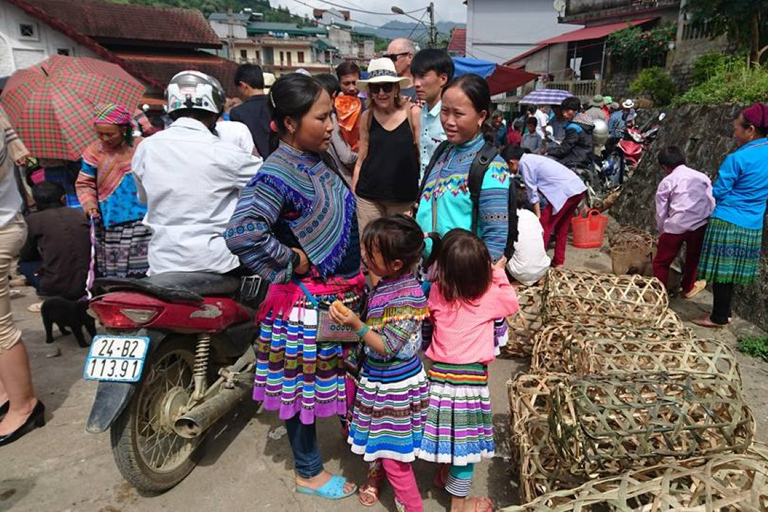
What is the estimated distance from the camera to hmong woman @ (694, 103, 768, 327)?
3902 mm

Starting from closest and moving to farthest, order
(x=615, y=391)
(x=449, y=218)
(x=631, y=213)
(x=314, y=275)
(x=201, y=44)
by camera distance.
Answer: (x=615, y=391) < (x=314, y=275) < (x=449, y=218) < (x=631, y=213) < (x=201, y=44)

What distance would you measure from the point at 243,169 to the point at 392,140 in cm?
124

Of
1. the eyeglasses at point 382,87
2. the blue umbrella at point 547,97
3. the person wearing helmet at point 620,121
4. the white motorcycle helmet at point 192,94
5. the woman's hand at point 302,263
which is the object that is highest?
the blue umbrella at point 547,97

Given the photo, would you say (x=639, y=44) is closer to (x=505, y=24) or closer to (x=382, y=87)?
(x=382, y=87)

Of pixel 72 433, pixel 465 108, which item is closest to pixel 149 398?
pixel 72 433

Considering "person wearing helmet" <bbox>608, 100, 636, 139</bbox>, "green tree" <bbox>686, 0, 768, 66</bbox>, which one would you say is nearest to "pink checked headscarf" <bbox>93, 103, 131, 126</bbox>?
"green tree" <bbox>686, 0, 768, 66</bbox>

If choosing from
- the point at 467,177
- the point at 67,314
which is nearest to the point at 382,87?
the point at 467,177

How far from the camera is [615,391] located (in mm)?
1897

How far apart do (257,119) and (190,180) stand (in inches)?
76.9

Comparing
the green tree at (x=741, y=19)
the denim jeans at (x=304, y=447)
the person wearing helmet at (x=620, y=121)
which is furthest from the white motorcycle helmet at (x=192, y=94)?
the person wearing helmet at (x=620, y=121)

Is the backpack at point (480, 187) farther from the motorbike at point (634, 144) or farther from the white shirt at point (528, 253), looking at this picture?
the motorbike at point (634, 144)

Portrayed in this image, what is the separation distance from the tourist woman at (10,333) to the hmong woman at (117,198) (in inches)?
19.5

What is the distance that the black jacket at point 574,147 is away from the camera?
6.64 metres

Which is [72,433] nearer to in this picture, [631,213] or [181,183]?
[181,183]
